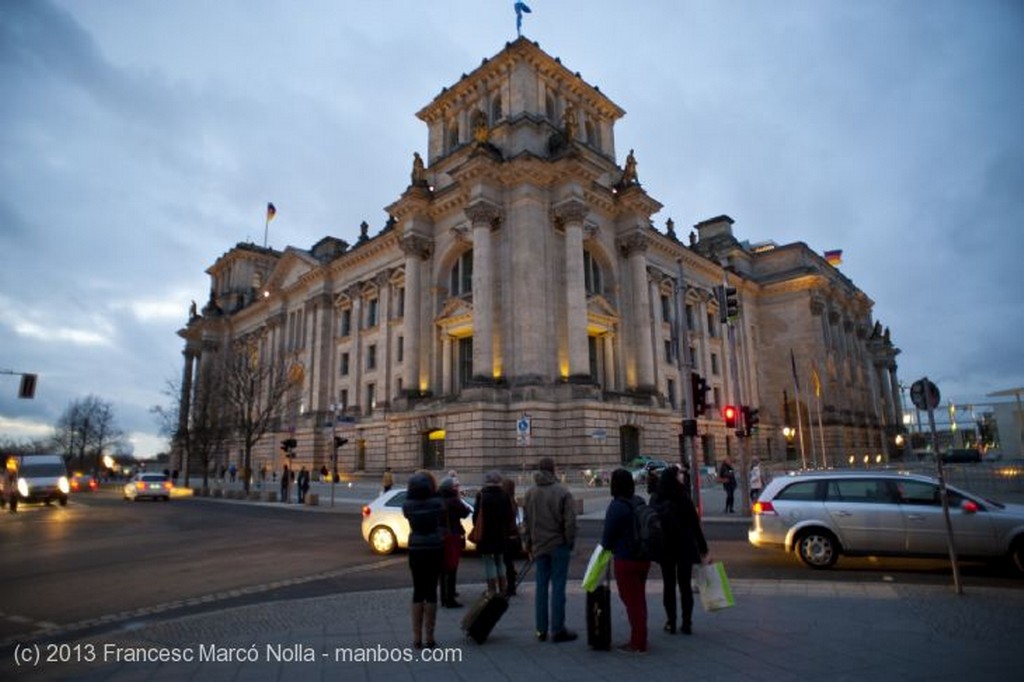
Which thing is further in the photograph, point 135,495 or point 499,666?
point 135,495

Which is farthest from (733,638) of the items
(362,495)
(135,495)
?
(135,495)

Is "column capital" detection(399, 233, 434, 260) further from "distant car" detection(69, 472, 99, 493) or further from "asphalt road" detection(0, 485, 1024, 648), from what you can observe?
"distant car" detection(69, 472, 99, 493)

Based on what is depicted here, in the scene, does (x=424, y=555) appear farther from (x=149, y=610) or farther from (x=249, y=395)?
(x=249, y=395)

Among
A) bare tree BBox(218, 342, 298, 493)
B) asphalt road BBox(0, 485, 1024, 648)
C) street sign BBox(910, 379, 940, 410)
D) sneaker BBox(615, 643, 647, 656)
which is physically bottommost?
asphalt road BBox(0, 485, 1024, 648)

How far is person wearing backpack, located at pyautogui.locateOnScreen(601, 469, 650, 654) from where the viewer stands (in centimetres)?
571

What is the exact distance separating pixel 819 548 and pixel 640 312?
2985cm

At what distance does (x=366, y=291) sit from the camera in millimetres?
48812

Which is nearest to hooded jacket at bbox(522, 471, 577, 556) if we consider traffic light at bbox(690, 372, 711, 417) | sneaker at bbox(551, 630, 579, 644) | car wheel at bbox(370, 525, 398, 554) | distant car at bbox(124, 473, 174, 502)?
sneaker at bbox(551, 630, 579, 644)

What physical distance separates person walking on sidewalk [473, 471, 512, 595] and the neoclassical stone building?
49.5ft

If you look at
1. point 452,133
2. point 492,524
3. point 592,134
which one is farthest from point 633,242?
point 492,524

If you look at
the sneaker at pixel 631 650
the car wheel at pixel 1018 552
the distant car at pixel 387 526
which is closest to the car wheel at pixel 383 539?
the distant car at pixel 387 526

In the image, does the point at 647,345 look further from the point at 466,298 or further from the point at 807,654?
the point at 807,654

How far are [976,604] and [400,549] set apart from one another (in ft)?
34.7

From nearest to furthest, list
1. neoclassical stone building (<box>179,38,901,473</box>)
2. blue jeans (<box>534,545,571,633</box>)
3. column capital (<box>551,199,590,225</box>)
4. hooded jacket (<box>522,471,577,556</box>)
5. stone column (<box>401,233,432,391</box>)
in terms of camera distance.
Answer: blue jeans (<box>534,545,571,633</box>), hooded jacket (<box>522,471,577,556</box>), neoclassical stone building (<box>179,38,901,473</box>), column capital (<box>551,199,590,225</box>), stone column (<box>401,233,432,391</box>)
